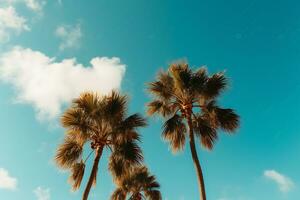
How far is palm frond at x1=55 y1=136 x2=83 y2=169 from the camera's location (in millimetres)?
14945

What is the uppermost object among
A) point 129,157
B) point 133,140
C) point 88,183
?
point 133,140

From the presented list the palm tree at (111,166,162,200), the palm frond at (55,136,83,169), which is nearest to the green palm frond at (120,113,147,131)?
the palm frond at (55,136,83,169)

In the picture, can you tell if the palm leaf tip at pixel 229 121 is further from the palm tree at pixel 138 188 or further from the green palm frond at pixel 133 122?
the palm tree at pixel 138 188

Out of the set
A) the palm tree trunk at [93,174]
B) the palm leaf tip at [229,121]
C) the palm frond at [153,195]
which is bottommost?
the palm tree trunk at [93,174]

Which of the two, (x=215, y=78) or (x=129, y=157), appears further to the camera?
(x=215, y=78)

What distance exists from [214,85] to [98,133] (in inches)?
259

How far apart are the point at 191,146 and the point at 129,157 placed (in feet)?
10.2

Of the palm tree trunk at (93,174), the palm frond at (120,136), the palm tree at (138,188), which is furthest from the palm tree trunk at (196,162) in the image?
the palm tree at (138,188)

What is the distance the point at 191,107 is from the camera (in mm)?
16766

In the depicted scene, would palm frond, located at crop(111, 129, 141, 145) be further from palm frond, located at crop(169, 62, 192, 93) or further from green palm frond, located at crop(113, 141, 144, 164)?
palm frond, located at crop(169, 62, 192, 93)

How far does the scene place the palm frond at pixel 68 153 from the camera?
1495 centimetres

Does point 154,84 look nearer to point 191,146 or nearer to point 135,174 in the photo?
point 191,146

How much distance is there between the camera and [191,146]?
51.6ft

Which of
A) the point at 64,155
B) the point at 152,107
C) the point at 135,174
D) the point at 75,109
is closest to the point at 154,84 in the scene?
the point at 152,107
